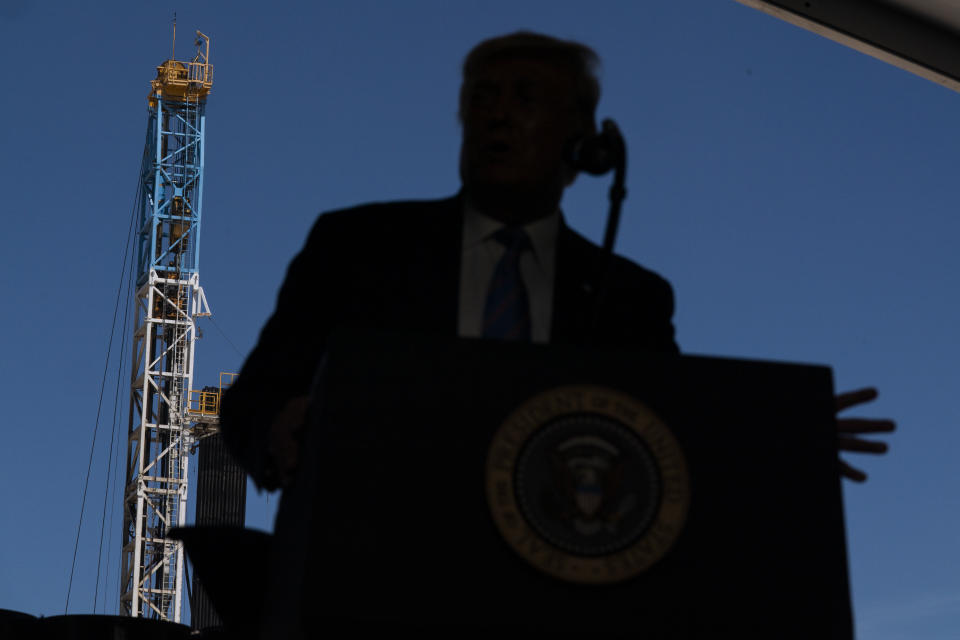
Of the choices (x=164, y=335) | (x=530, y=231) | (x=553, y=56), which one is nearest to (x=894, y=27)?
(x=553, y=56)

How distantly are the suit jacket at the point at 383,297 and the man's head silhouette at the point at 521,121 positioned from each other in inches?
A: 2.8

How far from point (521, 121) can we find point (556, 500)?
0.72m

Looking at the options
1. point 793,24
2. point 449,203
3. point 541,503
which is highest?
point 793,24

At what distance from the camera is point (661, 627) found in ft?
5.35

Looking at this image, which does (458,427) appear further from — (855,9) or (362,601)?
(855,9)

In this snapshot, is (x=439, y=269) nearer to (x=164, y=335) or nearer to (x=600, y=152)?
(x=600, y=152)

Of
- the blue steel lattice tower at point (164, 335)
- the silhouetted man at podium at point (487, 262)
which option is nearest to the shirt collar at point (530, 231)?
the silhouetted man at podium at point (487, 262)

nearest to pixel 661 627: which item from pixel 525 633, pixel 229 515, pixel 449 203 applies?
pixel 525 633

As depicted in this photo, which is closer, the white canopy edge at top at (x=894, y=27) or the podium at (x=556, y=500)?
the podium at (x=556, y=500)

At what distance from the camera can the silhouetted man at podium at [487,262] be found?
6.93 feet

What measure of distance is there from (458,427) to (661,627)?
32 cm

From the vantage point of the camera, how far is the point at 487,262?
2.18m

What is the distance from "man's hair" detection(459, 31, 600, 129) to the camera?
2.25 meters

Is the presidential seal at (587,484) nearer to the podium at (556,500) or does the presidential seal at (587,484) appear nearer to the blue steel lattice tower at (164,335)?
the podium at (556,500)
